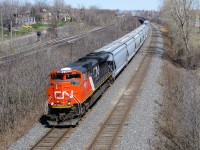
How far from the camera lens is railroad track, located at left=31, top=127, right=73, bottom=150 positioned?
13875mm

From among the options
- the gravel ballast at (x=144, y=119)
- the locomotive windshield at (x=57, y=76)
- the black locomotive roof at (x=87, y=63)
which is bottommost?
the gravel ballast at (x=144, y=119)

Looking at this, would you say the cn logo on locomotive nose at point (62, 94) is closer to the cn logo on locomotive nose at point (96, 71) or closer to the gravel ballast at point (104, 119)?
the gravel ballast at point (104, 119)

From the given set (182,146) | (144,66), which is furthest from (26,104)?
(144,66)

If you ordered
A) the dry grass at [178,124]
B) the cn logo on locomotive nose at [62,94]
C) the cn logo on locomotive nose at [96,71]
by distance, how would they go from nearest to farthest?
the dry grass at [178,124]
the cn logo on locomotive nose at [62,94]
the cn logo on locomotive nose at [96,71]

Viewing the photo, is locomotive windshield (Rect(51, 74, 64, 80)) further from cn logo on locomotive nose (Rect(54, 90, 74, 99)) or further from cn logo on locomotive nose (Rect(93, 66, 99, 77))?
cn logo on locomotive nose (Rect(93, 66, 99, 77))

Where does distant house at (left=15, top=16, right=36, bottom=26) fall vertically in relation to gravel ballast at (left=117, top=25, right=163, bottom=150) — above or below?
above

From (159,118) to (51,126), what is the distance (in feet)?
17.7

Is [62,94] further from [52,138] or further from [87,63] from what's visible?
[87,63]

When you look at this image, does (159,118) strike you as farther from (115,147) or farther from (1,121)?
(1,121)

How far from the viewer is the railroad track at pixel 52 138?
1388 cm

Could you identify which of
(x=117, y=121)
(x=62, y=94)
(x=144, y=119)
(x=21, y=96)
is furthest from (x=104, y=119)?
(x=21, y=96)

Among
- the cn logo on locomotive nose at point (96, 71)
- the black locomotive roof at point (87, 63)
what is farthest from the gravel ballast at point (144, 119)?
the black locomotive roof at point (87, 63)

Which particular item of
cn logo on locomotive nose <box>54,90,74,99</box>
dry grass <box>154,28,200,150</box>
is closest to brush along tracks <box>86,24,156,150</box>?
dry grass <box>154,28,200,150</box>

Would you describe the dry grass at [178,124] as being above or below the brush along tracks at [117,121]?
above
